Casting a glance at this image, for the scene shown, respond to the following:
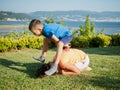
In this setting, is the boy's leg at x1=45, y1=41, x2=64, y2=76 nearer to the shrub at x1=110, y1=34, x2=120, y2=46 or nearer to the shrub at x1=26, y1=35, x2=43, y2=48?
the shrub at x1=26, y1=35, x2=43, y2=48

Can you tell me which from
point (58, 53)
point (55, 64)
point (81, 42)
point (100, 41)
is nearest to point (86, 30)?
point (100, 41)

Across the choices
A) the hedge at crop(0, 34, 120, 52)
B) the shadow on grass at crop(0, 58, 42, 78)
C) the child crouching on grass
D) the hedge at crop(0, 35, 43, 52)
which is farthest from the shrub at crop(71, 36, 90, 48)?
the child crouching on grass

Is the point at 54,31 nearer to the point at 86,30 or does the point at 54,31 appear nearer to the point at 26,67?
the point at 26,67

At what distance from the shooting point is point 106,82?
21.2 feet

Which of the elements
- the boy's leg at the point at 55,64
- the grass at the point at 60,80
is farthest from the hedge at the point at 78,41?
the boy's leg at the point at 55,64

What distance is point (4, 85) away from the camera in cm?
640

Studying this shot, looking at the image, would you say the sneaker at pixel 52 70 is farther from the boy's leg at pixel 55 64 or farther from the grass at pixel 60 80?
the grass at pixel 60 80

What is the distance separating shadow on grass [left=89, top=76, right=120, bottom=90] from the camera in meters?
6.12

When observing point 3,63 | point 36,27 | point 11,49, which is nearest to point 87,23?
point 11,49

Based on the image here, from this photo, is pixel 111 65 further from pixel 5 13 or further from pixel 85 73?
pixel 5 13

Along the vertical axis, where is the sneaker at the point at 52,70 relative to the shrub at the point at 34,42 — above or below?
above

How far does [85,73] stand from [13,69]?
2104 mm

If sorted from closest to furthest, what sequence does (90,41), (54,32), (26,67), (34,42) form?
(54,32), (26,67), (34,42), (90,41)

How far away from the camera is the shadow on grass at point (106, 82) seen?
6.12 metres
